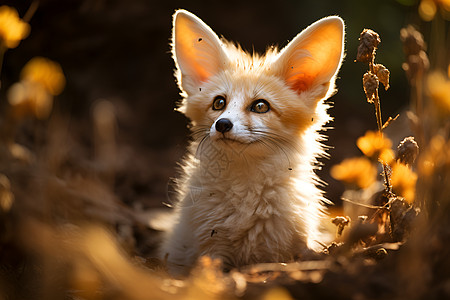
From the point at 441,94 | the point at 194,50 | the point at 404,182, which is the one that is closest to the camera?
the point at 441,94

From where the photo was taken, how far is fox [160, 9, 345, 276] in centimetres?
233

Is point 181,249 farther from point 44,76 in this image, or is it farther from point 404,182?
point 404,182

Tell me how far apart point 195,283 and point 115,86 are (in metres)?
4.64

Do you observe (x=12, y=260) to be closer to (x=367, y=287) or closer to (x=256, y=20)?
(x=367, y=287)

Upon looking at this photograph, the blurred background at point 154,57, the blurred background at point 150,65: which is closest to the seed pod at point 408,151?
the blurred background at point 150,65

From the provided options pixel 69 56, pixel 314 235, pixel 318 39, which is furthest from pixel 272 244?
pixel 69 56

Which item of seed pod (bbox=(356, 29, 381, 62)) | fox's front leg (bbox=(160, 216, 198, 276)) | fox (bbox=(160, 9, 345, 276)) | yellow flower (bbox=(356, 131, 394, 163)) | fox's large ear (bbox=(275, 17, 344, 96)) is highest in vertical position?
seed pod (bbox=(356, 29, 381, 62))

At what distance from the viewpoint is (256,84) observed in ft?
8.22

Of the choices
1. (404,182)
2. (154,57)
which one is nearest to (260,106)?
(404,182)

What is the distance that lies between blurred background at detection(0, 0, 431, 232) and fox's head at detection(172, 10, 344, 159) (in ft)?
5.47

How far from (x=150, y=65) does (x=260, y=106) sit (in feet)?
11.9

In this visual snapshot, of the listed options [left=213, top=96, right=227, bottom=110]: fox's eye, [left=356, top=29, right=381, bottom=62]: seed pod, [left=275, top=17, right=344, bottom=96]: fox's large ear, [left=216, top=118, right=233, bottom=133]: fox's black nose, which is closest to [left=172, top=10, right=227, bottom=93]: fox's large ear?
[left=213, top=96, right=227, bottom=110]: fox's eye

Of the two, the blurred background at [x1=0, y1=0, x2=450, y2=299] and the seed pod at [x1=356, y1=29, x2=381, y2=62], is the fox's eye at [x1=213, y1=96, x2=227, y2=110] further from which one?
the seed pod at [x1=356, y1=29, x2=381, y2=62]

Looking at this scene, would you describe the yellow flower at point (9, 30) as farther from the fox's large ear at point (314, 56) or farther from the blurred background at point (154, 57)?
the blurred background at point (154, 57)
